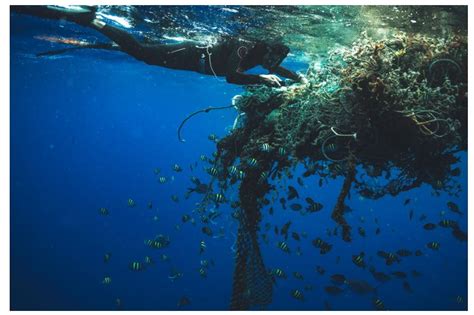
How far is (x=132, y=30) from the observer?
1365 centimetres

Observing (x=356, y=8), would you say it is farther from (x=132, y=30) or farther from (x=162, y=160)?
(x=162, y=160)

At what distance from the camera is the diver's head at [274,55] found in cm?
815

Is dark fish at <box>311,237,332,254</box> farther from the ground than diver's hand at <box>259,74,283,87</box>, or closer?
closer

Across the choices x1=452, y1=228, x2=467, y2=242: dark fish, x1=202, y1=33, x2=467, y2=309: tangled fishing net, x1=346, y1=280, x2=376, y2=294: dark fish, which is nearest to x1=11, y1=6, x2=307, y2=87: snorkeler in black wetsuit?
x1=202, y1=33, x2=467, y2=309: tangled fishing net

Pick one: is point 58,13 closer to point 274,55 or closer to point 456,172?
point 274,55

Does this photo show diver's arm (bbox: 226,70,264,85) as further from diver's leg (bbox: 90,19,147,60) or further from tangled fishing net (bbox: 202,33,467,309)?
diver's leg (bbox: 90,19,147,60)

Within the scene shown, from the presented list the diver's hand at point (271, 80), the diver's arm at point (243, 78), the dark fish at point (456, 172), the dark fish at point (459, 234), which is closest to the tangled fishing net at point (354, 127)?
the dark fish at point (456, 172)

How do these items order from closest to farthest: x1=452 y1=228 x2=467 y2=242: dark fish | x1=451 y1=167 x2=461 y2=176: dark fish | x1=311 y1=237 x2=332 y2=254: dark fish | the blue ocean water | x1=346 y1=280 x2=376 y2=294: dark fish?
x1=451 y1=167 x2=461 y2=176: dark fish < x1=311 y1=237 x2=332 y2=254: dark fish < x1=452 y1=228 x2=467 y2=242: dark fish < x1=346 y1=280 x2=376 y2=294: dark fish < the blue ocean water

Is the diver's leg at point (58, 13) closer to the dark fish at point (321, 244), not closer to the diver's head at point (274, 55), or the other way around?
the diver's head at point (274, 55)

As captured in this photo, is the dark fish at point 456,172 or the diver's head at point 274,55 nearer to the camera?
the dark fish at point 456,172

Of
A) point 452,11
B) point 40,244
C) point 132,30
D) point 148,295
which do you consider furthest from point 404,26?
point 40,244

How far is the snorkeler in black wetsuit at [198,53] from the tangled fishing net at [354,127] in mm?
944

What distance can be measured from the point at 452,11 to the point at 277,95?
502 cm

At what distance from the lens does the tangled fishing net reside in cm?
457
